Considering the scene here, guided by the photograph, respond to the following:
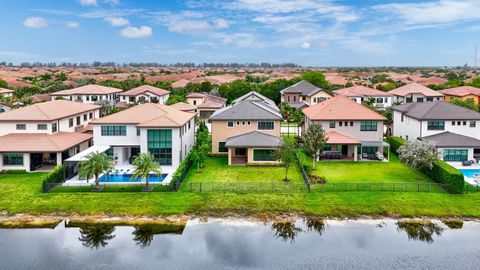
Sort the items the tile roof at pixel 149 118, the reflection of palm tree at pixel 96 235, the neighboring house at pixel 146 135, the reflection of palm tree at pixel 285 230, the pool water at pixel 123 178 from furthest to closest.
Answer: the tile roof at pixel 149 118 < the neighboring house at pixel 146 135 < the pool water at pixel 123 178 < the reflection of palm tree at pixel 285 230 < the reflection of palm tree at pixel 96 235

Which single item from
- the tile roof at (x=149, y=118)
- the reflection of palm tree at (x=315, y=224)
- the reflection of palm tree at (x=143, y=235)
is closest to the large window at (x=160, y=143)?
the tile roof at (x=149, y=118)

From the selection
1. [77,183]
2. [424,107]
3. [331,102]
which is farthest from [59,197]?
[424,107]

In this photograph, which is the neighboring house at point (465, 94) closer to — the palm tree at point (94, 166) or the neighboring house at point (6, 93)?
the palm tree at point (94, 166)

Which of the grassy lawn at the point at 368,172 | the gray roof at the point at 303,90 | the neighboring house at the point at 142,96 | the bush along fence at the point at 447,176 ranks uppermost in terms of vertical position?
the gray roof at the point at 303,90

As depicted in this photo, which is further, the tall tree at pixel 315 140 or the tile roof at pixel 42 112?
the tile roof at pixel 42 112

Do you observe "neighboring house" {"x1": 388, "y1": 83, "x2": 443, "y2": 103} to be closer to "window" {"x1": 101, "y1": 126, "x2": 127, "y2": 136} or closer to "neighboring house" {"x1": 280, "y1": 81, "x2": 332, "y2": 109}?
"neighboring house" {"x1": 280, "y1": 81, "x2": 332, "y2": 109}

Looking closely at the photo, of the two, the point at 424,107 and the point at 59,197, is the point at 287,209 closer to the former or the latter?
the point at 59,197
